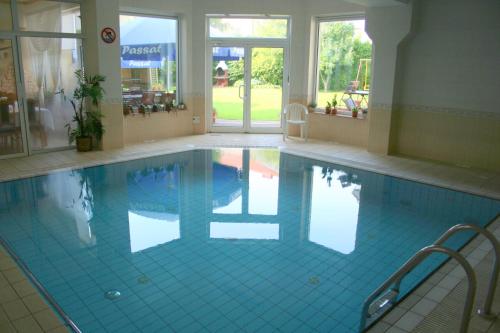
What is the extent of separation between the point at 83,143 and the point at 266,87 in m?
4.33

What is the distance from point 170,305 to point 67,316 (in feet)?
2.46

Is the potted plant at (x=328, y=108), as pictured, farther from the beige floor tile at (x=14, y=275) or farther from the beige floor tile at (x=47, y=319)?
the beige floor tile at (x=47, y=319)

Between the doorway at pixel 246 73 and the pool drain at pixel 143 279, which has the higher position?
the doorway at pixel 246 73

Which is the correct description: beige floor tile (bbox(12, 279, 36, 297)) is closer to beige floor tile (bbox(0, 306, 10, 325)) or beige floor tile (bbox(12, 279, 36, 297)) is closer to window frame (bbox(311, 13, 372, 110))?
beige floor tile (bbox(0, 306, 10, 325))

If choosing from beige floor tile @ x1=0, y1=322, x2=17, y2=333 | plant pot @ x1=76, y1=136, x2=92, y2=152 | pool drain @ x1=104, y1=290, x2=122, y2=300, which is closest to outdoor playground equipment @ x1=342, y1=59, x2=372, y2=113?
plant pot @ x1=76, y1=136, x2=92, y2=152

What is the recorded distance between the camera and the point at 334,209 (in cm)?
568

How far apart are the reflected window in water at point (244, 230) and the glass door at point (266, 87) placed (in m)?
5.58

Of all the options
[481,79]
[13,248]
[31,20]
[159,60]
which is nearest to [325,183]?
[481,79]

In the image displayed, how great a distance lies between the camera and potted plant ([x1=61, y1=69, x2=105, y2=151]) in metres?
7.85

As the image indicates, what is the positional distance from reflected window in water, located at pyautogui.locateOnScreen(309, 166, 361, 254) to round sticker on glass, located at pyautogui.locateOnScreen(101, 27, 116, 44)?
4402mm

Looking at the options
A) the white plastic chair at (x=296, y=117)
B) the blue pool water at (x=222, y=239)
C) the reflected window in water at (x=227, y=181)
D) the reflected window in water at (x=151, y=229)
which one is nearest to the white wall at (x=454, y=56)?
the blue pool water at (x=222, y=239)

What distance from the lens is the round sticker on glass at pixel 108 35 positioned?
25.8 feet

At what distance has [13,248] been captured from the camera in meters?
4.31

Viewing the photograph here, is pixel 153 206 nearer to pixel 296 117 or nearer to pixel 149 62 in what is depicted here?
pixel 149 62
